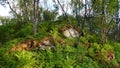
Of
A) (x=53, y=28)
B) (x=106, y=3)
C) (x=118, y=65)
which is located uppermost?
(x=106, y=3)

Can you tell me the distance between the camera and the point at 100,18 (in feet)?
93.1

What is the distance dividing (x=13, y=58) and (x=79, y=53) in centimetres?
643

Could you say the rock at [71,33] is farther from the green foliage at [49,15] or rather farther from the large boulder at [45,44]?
the green foliage at [49,15]

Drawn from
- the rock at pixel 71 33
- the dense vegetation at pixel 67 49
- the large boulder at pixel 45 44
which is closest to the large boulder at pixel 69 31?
the rock at pixel 71 33

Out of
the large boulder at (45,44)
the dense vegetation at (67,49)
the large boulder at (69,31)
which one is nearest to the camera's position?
the dense vegetation at (67,49)

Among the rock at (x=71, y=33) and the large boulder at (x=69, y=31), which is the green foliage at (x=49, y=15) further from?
the rock at (x=71, y=33)

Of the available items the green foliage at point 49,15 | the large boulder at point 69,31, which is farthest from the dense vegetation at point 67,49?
the green foliage at point 49,15

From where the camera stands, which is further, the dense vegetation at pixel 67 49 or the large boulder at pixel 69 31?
the large boulder at pixel 69 31

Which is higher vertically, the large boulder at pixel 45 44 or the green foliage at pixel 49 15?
the green foliage at pixel 49 15

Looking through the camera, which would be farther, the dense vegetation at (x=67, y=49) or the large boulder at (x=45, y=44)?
the large boulder at (x=45, y=44)

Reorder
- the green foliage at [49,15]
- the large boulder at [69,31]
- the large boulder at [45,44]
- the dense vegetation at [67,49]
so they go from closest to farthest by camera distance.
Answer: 1. the dense vegetation at [67,49]
2. the large boulder at [45,44]
3. the large boulder at [69,31]
4. the green foliage at [49,15]

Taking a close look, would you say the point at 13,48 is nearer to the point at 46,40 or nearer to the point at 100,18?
the point at 46,40

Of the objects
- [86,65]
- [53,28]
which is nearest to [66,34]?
[53,28]

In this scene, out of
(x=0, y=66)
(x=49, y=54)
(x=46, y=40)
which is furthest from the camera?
(x=46, y=40)
